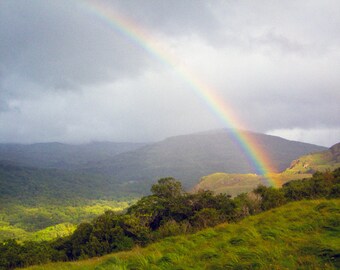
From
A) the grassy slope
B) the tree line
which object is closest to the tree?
the tree line

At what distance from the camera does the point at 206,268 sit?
8.41 m

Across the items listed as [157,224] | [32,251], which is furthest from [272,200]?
[32,251]

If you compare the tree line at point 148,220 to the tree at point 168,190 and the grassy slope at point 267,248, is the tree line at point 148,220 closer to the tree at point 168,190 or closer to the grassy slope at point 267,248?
the tree at point 168,190

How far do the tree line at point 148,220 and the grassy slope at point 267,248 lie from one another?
787 cm

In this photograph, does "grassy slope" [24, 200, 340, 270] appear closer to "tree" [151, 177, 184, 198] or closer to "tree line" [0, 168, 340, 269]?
"tree line" [0, 168, 340, 269]

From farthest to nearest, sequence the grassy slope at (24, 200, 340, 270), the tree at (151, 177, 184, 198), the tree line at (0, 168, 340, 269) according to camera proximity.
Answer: the tree at (151, 177, 184, 198)
the tree line at (0, 168, 340, 269)
the grassy slope at (24, 200, 340, 270)

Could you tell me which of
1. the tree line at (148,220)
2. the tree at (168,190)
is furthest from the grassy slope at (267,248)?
the tree at (168,190)

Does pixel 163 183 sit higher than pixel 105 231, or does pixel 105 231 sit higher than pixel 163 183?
pixel 163 183

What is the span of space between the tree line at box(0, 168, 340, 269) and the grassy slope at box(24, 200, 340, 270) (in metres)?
7.87

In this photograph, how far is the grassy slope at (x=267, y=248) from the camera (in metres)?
7.62

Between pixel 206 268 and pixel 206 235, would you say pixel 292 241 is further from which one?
pixel 206 235

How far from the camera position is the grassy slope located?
7625 mm

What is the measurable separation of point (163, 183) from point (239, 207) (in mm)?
14966

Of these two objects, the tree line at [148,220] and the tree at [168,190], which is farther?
the tree at [168,190]
